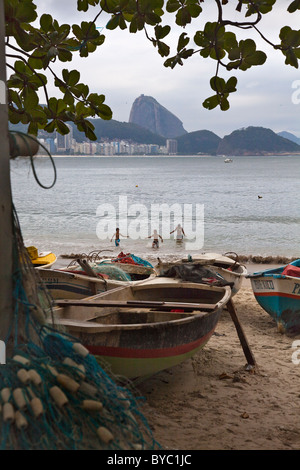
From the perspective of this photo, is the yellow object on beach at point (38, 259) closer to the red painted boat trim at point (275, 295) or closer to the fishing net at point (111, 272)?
the fishing net at point (111, 272)

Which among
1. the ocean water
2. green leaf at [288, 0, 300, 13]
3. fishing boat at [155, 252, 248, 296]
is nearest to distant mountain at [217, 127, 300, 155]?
the ocean water

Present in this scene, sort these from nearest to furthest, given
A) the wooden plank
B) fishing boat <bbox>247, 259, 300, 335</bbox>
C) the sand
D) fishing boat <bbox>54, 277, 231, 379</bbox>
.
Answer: the sand, fishing boat <bbox>54, 277, 231, 379</bbox>, the wooden plank, fishing boat <bbox>247, 259, 300, 335</bbox>

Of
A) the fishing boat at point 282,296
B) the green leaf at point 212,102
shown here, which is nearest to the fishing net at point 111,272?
the fishing boat at point 282,296

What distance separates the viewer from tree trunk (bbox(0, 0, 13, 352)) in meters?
2.70

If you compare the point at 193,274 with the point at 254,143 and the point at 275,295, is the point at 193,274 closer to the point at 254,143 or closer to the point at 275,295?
the point at 275,295

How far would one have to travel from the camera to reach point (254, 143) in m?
165

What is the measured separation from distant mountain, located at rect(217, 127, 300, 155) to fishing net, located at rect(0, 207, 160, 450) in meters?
161

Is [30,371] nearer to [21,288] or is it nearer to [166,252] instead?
[21,288]

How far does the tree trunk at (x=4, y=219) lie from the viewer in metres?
2.70

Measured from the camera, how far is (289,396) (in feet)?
17.4

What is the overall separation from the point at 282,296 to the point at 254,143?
163697mm

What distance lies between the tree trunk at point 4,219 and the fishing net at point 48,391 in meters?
0.04

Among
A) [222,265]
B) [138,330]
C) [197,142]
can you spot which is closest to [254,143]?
[197,142]

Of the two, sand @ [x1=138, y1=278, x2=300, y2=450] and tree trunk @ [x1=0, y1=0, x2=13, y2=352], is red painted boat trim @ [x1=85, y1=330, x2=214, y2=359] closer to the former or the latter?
sand @ [x1=138, y1=278, x2=300, y2=450]
